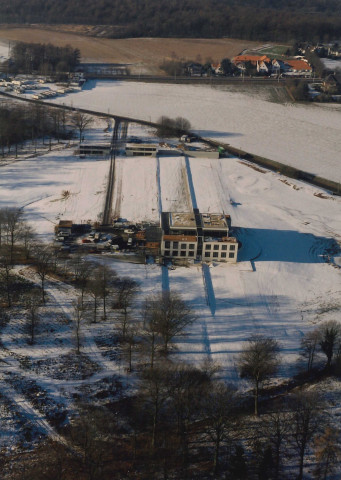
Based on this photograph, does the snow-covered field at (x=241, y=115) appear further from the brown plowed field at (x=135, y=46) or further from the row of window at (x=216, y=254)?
the row of window at (x=216, y=254)

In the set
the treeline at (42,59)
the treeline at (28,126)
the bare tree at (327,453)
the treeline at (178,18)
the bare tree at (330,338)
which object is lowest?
the bare tree at (327,453)

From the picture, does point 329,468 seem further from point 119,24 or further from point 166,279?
point 119,24

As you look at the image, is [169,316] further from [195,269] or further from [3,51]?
[3,51]

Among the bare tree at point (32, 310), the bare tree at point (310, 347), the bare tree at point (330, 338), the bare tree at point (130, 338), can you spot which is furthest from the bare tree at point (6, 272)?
the bare tree at point (330, 338)

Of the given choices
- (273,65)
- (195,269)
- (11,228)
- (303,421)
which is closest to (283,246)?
(195,269)

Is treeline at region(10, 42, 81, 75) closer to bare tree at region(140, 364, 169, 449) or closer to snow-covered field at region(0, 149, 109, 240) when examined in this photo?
snow-covered field at region(0, 149, 109, 240)

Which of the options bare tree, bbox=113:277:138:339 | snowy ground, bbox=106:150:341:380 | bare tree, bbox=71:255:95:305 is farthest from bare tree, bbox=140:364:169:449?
bare tree, bbox=71:255:95:305

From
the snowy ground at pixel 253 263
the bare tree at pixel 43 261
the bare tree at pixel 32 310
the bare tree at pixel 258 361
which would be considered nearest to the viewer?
the bare tree at pixel 258 361
